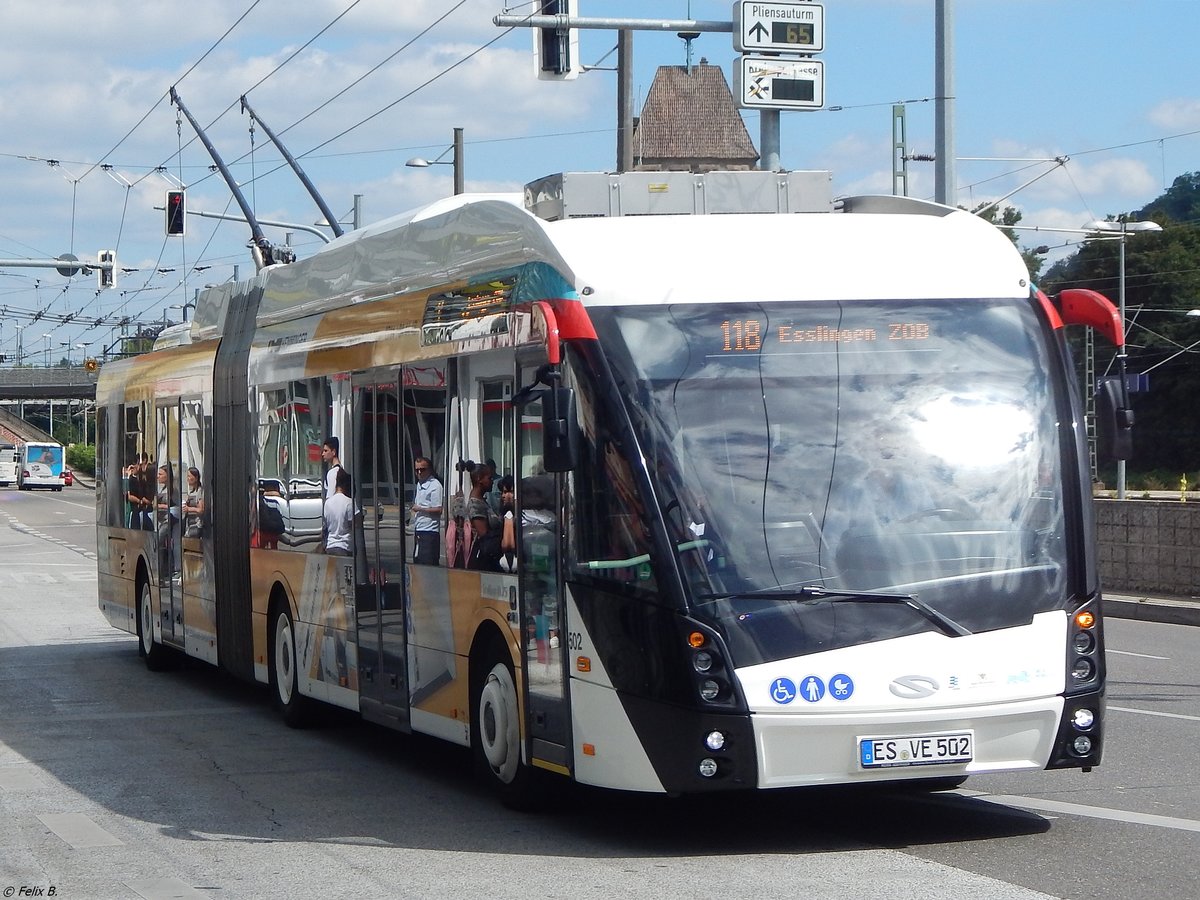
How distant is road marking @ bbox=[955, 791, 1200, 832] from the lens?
27.8ft

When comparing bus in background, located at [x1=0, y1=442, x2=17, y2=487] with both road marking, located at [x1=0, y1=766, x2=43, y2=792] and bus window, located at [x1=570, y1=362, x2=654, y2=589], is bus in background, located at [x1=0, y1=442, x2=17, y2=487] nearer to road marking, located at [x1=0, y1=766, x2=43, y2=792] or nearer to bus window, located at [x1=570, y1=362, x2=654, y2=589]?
road marking, located at [x1=0, y1=766, x2=43, y2=792]

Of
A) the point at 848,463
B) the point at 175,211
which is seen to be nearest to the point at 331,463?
the point at 848,463

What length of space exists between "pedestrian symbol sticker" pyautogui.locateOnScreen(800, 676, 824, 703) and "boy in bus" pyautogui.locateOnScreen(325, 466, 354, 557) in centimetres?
476

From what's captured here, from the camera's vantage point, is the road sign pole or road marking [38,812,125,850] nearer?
road marking [38,812,125,850]

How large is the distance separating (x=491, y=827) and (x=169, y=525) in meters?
8.97

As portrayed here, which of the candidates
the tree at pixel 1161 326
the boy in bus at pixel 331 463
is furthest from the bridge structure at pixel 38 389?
the boy in bus at pixel 331 463

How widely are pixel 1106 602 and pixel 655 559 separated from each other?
1692 cm

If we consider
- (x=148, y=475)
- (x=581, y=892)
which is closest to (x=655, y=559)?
(x=581, y=892)

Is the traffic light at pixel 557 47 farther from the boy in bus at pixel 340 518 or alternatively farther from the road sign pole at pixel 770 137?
the boy in bus at pixel 340 518

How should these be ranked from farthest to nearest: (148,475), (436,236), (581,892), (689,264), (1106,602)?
(1106,602) < (148,475) < (436,236) < (689,264) < (581,892)

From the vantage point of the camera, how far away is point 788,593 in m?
7.80

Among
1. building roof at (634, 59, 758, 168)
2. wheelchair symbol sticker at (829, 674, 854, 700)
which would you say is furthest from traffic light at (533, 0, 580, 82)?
building roof at (634, 59, 758, 168)

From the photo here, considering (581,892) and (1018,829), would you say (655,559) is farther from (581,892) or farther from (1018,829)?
(1018,829)

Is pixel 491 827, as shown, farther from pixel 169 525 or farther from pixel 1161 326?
pixel 1161 326
